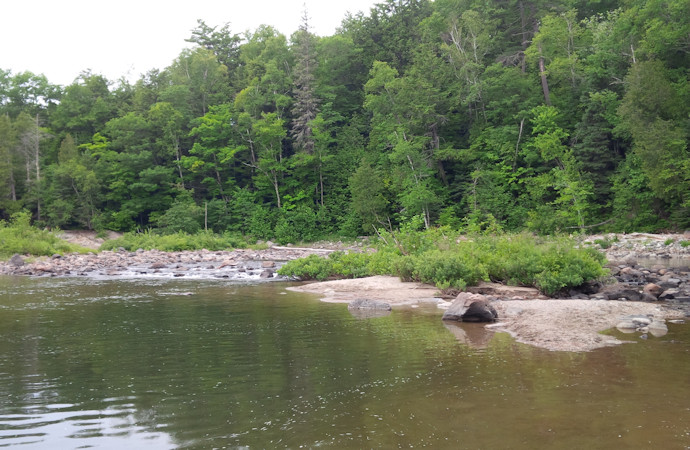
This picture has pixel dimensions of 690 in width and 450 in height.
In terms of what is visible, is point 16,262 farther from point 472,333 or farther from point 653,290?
point 653,290

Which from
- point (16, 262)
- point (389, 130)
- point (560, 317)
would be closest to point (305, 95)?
point (389, 130)

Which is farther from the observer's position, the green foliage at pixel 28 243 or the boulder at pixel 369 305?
the green foliage at pixel 28 243

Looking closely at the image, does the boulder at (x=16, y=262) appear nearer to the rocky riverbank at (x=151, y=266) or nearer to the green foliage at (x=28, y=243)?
the rocky riverbank at (x=151, y=266)

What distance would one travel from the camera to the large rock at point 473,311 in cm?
1162

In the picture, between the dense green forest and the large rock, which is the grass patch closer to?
the large rock

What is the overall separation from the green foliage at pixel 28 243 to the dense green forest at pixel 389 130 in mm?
11158

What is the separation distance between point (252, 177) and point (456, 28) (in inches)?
950

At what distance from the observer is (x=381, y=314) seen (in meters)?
13.1

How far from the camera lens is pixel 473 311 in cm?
1169

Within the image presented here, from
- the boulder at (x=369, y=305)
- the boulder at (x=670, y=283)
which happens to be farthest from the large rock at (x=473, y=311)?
the boulder at (x=670, y=283)

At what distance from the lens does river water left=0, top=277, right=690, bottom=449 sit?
5.27m

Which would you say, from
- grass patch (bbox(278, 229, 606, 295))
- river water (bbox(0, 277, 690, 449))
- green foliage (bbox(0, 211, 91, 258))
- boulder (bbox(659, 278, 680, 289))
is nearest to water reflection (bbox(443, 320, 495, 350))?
river water (bbox(0, 277, 690, 449))

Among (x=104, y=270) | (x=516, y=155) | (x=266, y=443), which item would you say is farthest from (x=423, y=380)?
(x=516, y=155)

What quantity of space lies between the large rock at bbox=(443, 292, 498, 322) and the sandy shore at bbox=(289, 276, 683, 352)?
0.31m
